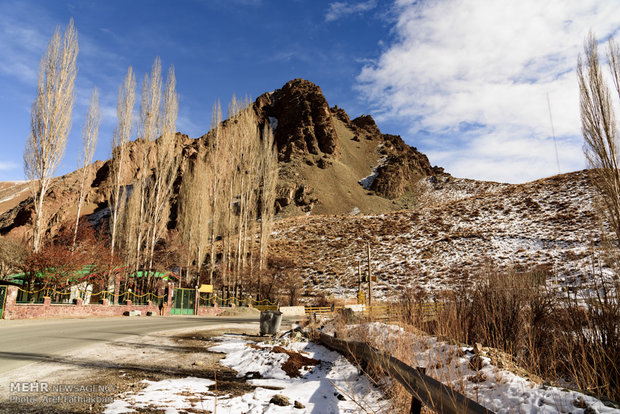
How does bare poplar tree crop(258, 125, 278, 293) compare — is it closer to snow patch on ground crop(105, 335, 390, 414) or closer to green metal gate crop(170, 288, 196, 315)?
green metal gate crop(170, 288, 196, 315)

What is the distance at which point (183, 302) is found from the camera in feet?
82.6

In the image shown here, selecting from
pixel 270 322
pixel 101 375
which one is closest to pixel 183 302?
pixel 270 322

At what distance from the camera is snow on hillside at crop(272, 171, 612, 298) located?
1321 inches

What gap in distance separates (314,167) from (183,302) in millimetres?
77147

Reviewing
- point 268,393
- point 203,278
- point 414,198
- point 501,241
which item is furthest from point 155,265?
point 414,198

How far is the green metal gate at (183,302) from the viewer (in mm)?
24578

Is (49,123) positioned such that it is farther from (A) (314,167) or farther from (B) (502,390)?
(A) (314,167)

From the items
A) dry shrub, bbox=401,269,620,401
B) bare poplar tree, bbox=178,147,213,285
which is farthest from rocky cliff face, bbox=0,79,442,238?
dry shrub, bbox=401,269,620,401

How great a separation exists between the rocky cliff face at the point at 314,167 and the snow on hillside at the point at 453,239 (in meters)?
30.2

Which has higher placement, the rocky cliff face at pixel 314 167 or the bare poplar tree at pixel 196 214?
the rocky cliff face at pixel 314 167

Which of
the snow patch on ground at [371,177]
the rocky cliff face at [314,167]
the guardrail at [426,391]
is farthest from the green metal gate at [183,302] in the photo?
the snow patch on ground at [371,177]

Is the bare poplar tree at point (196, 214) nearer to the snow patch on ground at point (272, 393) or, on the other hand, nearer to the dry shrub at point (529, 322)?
the snow patch on ground at point (272, 393)

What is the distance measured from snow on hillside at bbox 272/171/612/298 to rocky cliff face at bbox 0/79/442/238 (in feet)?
99.0

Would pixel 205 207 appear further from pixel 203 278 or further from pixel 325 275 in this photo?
pixel 325 275
